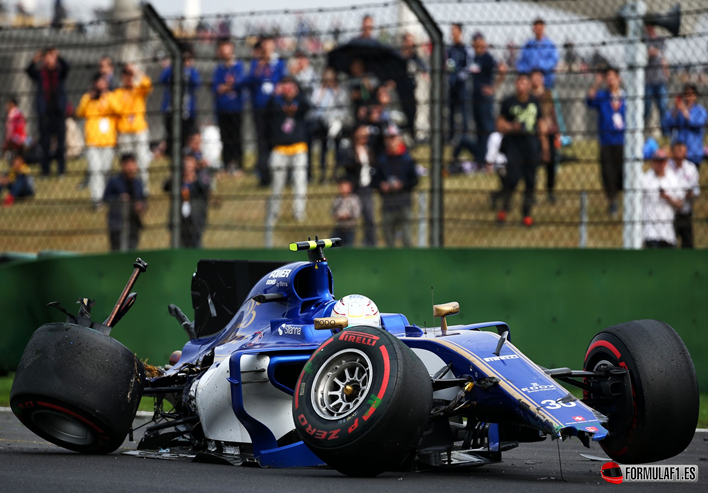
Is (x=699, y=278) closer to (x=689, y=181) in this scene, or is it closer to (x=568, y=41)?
(x=689, y=181)

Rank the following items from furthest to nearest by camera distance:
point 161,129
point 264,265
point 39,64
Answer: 1. point 39,64
2. point 161,129
3. point 264,265

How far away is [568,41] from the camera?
32.5ft

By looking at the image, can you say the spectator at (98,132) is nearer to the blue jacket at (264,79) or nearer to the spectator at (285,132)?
the blue jacket at (264,79)

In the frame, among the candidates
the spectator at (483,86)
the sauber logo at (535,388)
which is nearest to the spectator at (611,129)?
the spectator at (483,86)

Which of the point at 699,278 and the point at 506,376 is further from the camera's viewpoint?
the point at 699,278

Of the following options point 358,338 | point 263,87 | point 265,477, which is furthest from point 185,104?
point 265,477

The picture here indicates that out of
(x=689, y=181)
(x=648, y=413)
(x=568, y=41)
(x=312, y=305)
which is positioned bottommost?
(x=648, y=413)

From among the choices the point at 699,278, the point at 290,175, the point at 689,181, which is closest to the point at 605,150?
the point at 689,181

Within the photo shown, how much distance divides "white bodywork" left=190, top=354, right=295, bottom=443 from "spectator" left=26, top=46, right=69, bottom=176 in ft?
18.9

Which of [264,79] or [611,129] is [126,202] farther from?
[611,129]

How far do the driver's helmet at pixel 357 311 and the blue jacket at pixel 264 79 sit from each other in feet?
16.0

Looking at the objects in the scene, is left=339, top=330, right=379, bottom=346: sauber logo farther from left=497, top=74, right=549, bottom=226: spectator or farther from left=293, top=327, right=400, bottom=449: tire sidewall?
left=497, top=74, right=549, bottom=226: spectator

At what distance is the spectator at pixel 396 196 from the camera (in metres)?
11.0

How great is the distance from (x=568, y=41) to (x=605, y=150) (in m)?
1.18
